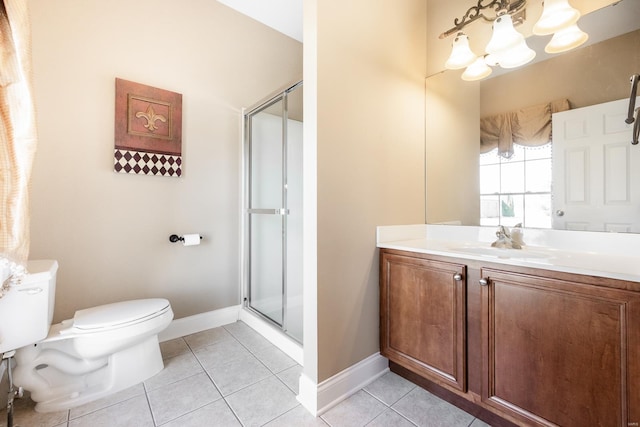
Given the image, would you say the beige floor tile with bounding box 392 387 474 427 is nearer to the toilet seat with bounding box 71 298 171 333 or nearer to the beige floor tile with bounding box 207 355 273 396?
the beige floor tile with bounding box 207 355 273 396

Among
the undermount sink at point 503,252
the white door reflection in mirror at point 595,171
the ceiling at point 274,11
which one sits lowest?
the undermount sink at point 503,252

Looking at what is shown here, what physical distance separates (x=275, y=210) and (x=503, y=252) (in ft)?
5.04

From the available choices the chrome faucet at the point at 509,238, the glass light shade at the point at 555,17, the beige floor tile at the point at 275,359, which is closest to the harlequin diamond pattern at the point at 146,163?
the beige floor tile at the point at 275,359

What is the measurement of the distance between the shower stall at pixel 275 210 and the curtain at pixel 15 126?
1.36 meters

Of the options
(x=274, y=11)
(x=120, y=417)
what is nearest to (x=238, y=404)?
(x=120, y=417)

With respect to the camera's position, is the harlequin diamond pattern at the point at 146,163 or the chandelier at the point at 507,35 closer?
the chandelier at the point at 507,35

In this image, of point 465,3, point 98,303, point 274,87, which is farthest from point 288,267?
point 465,3

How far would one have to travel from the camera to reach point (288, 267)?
6.87 ft

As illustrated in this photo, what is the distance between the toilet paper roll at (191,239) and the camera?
2.07 metres

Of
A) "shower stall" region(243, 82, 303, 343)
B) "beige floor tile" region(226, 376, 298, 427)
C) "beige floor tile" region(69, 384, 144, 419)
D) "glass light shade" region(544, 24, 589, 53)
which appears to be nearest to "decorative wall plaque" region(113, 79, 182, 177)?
"shower stall" region(243, 82, 303, 343)

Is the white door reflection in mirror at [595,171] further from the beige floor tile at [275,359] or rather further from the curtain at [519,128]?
the beige floor tile at [275,359]

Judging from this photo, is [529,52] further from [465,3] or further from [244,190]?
[244,190]

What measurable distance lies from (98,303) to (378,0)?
8.78 ft

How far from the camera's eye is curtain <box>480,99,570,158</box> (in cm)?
146
